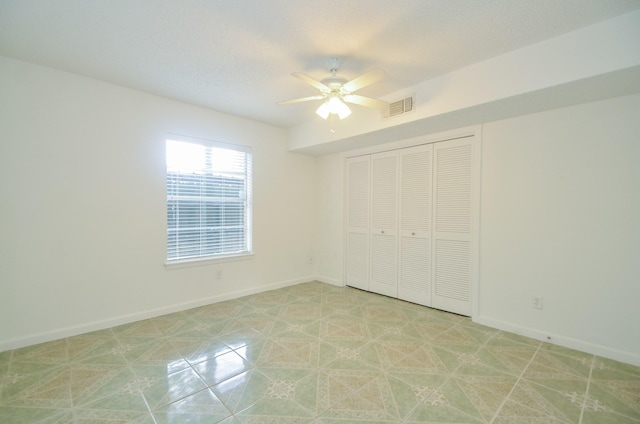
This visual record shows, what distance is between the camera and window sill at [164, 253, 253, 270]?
11.7 ft

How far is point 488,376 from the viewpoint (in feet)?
7.28

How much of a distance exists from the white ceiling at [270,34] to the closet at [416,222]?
1178 millimetres

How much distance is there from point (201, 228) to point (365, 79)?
9.23ft

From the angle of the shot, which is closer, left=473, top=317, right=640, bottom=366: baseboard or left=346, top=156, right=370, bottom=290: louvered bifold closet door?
left=473, top=317, right=640, bottom=366: baseboard

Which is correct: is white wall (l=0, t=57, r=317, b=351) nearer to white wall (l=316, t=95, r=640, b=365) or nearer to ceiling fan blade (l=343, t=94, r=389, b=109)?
ceiling fan blade (l=343, t=94, r=389, b=109)

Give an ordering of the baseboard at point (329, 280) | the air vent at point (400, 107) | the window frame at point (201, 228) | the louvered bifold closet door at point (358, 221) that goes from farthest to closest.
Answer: the baseboard at point (329, 280) < the louvered bifold closet door at point (358, 221) < the window frame at point (201, 228) < the air vent at point (400, 107)

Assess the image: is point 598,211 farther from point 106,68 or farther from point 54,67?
point 54,67

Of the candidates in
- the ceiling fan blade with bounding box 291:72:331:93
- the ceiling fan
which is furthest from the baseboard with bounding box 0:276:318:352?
the ceiling fan blade with bounding box 291:72:331:93

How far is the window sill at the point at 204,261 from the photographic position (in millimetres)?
3562

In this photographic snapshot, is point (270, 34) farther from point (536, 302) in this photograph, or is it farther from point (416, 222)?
point (536, 302)

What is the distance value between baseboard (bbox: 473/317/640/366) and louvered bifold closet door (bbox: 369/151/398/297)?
1.26m

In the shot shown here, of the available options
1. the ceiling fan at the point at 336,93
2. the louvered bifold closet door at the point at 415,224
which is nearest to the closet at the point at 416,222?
the louvered bifold closet door at the point at 415,224

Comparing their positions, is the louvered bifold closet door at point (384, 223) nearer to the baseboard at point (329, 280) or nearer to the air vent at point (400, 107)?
the baseboard at point (329, 280)

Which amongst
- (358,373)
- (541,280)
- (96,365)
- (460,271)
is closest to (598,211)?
(541,280)
